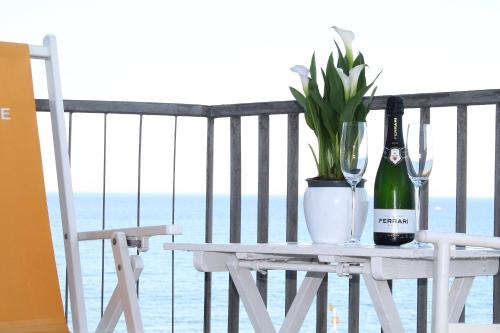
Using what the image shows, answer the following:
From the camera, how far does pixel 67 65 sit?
1969cm

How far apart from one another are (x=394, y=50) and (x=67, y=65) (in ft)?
22.8

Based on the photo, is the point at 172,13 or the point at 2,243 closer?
the point at 2,243

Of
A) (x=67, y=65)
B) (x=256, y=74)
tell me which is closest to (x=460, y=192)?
(x=256, y=74)

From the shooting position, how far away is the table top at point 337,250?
1.76 metres

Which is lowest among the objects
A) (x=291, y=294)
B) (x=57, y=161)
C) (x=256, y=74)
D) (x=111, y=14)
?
(x=291, y=294)

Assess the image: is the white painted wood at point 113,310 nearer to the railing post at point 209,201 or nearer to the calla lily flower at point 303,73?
the calla lily flower at point 303,73

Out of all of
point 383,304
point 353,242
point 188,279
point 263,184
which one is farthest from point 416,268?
point 188,279

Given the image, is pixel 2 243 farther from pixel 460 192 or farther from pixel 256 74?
pixel 256 74

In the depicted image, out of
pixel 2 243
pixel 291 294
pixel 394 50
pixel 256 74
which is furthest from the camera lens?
pixel 394 50

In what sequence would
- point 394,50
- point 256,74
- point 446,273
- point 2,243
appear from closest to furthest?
1. point 446,273
2. point 2,243
3. point 256,74
4. point 394,50

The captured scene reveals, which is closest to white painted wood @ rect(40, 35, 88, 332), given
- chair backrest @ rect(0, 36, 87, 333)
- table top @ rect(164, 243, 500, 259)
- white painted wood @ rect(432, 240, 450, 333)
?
chair backrest @ rect(0, 36, 87, 333)

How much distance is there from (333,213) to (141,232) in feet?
1.43

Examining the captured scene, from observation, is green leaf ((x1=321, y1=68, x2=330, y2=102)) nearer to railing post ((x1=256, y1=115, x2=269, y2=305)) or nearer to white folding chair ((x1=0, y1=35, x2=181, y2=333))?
white folding chair ((x1=0, y1=35, x2=181, y2=333))

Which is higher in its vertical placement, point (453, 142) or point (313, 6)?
point (313, 6)
